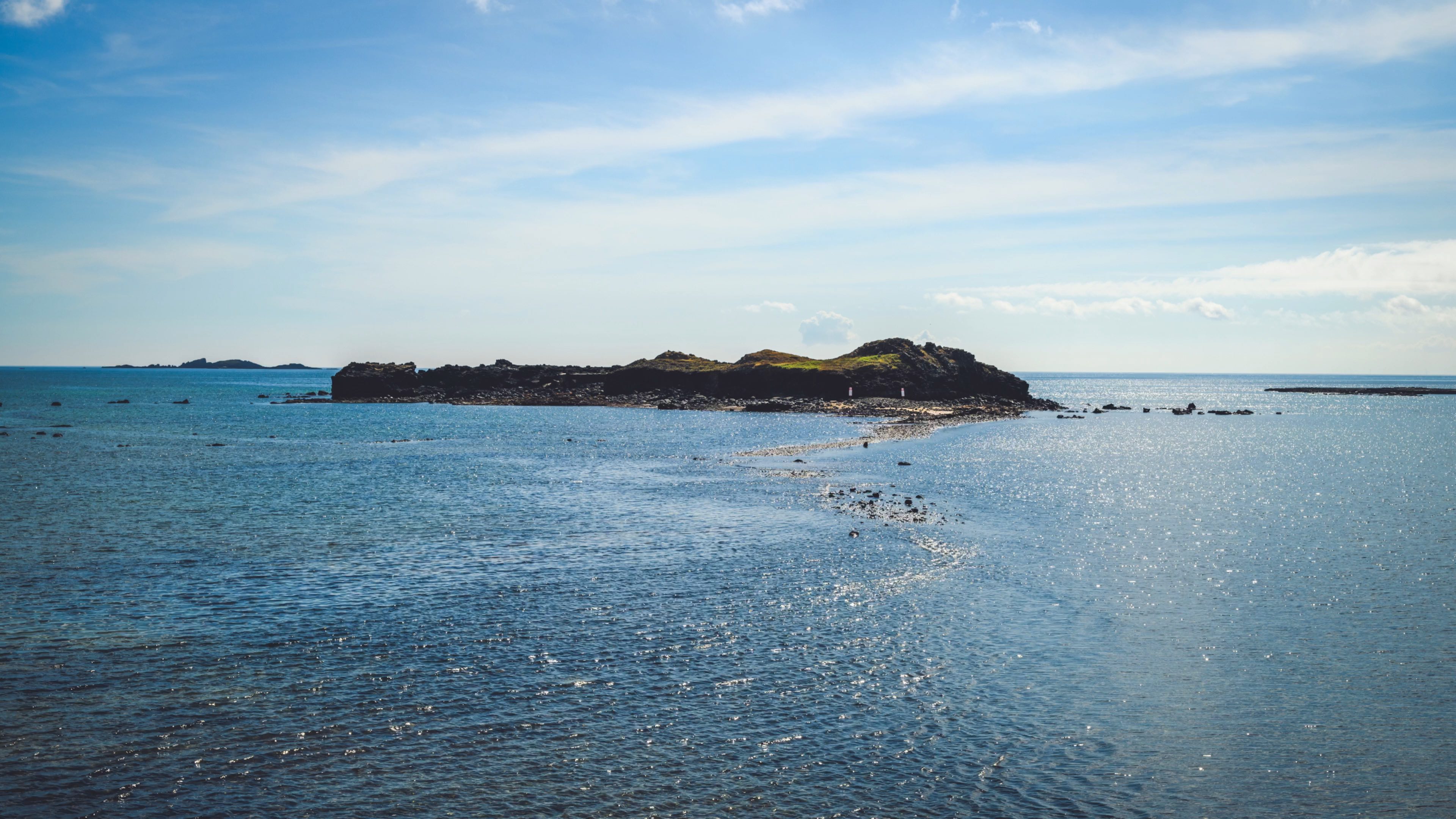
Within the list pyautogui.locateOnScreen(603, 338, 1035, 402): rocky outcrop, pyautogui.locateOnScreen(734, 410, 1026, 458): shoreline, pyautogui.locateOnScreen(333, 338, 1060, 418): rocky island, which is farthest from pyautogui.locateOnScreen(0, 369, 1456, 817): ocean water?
pyautogui.locateOnScreen(603, 338, 1035, 402): rocky outcrop

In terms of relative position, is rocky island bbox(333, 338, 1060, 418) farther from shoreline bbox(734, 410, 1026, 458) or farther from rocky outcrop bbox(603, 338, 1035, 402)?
shoreline bbox(734, 410, 1026, 458)

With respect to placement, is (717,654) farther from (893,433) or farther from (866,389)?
(866,389)

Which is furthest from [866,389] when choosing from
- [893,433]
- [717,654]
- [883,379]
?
[717,654]

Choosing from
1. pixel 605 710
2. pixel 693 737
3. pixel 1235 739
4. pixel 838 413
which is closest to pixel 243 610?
pixel 605 710

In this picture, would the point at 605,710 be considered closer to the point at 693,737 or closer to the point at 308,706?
the point at 693,737

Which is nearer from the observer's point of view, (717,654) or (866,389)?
(717,654)

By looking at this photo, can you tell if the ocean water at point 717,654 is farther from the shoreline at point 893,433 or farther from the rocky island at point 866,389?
the rocky island at point 866,389

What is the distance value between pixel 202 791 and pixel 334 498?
147ft

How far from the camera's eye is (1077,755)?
2030 cm

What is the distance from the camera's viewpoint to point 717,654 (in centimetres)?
2692

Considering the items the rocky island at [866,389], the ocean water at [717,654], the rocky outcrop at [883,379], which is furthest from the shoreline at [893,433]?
the ocean water at [717,654]

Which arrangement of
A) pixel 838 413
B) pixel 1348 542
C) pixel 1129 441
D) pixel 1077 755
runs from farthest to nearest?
1. pixel 838 413
2. pixel 1129 441
3. pixel 1348 542
4. pixel 1077 755

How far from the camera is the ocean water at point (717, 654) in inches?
728

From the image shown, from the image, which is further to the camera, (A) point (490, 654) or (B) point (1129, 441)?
(B) point (1129, 441)
